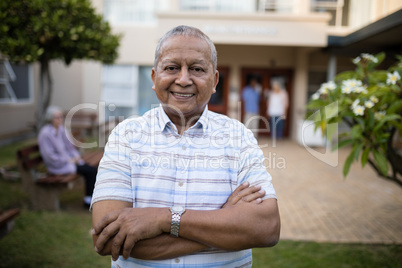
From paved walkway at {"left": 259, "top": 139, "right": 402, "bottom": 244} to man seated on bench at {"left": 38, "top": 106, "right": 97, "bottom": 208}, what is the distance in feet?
10.1

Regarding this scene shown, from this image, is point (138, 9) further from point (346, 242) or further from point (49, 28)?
point (346, 242)

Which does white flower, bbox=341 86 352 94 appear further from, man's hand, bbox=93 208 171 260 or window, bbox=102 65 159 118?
window, bbox=102 65 159 118

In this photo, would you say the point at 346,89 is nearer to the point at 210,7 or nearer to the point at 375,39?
the point at 375,39

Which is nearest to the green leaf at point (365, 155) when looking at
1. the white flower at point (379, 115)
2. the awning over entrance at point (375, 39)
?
the white flower at point (379, 115)

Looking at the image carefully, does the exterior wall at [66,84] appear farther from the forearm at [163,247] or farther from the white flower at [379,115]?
the forearm at [163,247]

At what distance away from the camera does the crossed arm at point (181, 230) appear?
5.03 feet

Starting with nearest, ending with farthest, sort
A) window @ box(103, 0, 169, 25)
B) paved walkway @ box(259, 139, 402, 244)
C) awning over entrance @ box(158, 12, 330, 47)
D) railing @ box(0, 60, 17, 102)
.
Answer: paved walkway @ box(259, 139, 402, 244) < awning over entrance @ box(158, 12, 330, 47) < railing @ box(0, 60, 17, 102) < window @ box(103, 0, 169, 25)


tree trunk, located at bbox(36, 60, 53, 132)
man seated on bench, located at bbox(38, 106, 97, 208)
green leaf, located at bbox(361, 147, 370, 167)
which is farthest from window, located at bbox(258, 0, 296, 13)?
green leaf, located at bbox(361, 147, 370, 167)

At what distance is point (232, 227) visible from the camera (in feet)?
5.14

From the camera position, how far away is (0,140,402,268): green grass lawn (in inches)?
151

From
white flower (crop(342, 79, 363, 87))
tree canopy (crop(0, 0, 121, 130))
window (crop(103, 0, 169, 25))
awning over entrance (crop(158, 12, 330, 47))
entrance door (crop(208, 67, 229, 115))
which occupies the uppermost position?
window (crop(103, 0, 169, 25))

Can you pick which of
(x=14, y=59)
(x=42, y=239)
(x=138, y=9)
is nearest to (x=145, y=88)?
(x=138, y=9)

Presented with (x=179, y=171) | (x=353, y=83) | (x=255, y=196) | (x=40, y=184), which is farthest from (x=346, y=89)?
(x=40, y=184)

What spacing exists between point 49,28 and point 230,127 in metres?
4.69
